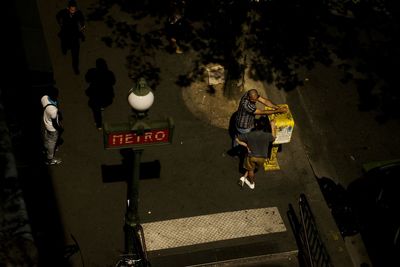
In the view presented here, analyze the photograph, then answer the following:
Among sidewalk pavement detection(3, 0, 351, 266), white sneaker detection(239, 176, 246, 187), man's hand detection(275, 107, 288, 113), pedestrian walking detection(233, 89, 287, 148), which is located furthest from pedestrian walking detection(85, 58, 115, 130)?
man's hand detection(275, 107, 288, 113)

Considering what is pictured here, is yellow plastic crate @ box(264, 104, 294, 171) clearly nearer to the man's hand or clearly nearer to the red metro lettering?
the man's hand

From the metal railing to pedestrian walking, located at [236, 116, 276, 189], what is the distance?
3.76 feet

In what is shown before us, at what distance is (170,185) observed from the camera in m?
13.7

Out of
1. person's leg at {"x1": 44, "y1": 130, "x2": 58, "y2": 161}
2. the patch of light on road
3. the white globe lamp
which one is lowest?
the patch of light on road

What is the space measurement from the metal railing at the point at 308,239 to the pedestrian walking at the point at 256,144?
115 cm

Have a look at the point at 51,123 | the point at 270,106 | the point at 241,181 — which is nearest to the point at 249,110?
the point at 270,106

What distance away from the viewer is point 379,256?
13398 millimetres

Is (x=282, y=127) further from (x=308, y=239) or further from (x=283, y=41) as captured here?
(x=283, y=41)

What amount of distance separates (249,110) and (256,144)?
0.78m

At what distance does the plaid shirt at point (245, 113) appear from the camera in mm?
12953

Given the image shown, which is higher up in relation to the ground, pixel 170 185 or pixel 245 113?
pixel 245 113

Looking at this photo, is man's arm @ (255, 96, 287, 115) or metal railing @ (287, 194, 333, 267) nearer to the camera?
metal railing @ (287, 194, 333, 267)

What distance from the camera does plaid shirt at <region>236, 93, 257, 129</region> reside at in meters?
13.0

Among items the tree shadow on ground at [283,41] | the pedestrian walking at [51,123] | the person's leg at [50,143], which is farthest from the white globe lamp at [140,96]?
the tree shadow on ground at [283,41]
